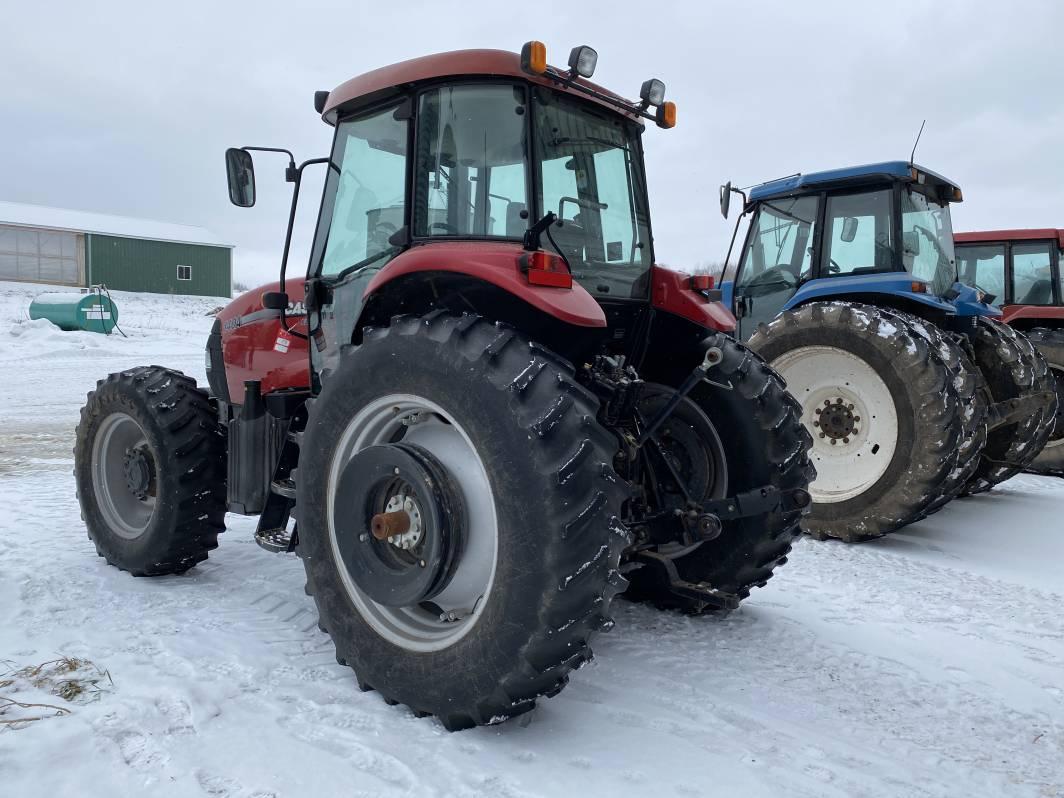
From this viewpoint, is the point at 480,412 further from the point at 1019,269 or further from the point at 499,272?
the point at 1019,269

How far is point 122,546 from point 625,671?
2.71m

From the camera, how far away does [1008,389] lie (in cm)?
622

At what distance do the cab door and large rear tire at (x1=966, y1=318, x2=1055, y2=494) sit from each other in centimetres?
149

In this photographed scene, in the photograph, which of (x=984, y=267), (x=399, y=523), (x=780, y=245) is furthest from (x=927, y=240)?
(x=399, y=523)

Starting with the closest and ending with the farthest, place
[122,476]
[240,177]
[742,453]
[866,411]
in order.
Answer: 1. [742,453]
2. [240,177]
3. [122,476]
4. [866,411]

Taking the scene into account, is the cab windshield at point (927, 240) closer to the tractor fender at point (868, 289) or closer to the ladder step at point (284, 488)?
the tractor fender at point (868, 289)

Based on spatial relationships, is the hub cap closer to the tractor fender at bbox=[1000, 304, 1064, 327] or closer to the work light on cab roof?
the work light on cab roof

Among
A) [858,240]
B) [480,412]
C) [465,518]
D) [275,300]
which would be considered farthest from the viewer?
[858,240]

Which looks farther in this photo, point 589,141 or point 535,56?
point 589,141

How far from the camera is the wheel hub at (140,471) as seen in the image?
4.22 m

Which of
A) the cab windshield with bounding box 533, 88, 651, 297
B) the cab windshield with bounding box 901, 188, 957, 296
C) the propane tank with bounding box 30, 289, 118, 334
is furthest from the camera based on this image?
the propane tank with bounding box 30, 289, 118, 334

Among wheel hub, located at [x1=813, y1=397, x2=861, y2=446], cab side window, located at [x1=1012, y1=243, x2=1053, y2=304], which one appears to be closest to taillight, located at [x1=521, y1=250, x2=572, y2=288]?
wheel hub, located at [x1=813, y1=397, x2=861, y2=446]

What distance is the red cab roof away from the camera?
8.93 meters

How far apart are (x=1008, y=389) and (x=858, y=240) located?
1.60 metres
